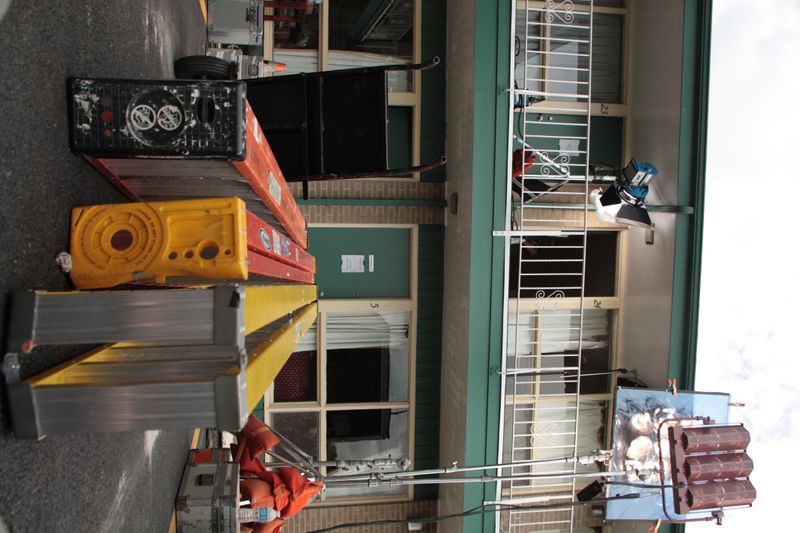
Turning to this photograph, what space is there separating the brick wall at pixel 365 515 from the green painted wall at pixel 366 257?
266 centimetres

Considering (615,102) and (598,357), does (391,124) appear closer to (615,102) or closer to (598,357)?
(615,102)

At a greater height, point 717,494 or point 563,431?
point 717,494

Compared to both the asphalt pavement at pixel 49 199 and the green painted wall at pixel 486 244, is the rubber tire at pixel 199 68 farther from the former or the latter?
the green painted wall at pixel 486 244

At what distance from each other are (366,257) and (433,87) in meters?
2.29

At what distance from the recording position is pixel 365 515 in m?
7.58

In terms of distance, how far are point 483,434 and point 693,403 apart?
223 centimetres

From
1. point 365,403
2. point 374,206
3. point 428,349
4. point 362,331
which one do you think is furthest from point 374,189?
point 365,403

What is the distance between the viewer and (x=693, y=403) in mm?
6312

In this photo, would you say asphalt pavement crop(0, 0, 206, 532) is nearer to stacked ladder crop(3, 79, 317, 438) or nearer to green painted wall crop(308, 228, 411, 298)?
stacked ladder crop(3, 79, 317, 438)

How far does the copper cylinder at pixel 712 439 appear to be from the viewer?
511cm

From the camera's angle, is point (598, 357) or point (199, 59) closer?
point (199, 59)

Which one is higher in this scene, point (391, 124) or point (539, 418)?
point (391, 124)

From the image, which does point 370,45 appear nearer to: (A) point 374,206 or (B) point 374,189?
(B) point 374,189

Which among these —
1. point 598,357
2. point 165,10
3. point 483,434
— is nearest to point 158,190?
point 165,10
